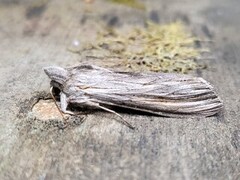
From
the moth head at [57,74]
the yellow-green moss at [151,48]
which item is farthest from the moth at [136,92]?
the yellow-green moss at [151,48]

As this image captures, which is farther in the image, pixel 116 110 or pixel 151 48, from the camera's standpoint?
pixel 151 48

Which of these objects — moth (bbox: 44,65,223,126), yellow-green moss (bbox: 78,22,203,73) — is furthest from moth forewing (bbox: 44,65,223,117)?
yellow-green moss (bbox: 78,22,203,73)

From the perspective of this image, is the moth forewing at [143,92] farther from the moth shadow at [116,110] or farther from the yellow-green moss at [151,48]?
the yellow-green moss at [151,48]

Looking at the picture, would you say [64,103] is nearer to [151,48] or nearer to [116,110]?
[116,110]

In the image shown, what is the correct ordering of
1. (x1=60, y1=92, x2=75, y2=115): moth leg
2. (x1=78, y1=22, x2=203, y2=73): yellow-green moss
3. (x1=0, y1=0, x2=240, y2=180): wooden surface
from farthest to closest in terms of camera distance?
(x1=78, y1=22, x2=203, y2=73): yellow-green moss → (x1=60, y1=92, x2=75, y2=115): moth leg → (x1=0, y1=0, x2=240, y2=180): wooden surface

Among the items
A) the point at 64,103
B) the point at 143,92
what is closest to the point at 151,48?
the point at 143,92

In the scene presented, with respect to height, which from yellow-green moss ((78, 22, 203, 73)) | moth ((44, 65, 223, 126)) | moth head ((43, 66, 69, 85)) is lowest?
yellow-green moss ((78, 22, 203, 73))

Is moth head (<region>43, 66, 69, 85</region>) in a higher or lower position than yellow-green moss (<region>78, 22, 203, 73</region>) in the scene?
higher

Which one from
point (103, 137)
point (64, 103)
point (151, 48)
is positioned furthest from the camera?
point (151, 48)

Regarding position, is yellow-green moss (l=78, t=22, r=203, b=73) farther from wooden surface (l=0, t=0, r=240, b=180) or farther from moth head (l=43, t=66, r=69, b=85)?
moth head (l=43, t=66, r=69, b=85)
